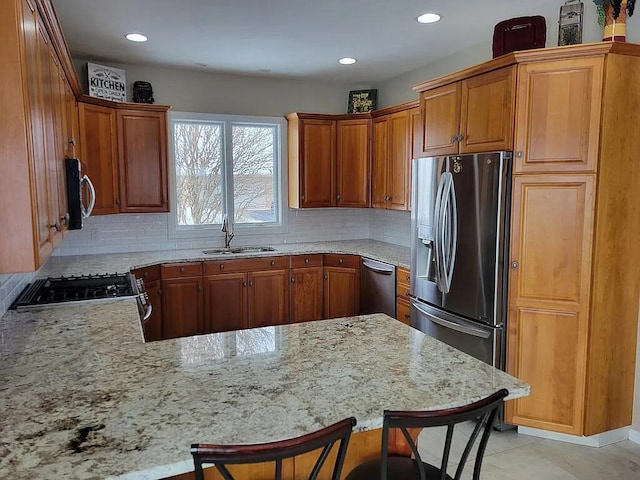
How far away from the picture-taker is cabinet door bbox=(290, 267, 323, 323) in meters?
4.65

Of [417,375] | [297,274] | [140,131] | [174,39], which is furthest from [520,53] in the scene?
[140,131]

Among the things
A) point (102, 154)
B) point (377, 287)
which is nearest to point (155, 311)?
point (102, 154)

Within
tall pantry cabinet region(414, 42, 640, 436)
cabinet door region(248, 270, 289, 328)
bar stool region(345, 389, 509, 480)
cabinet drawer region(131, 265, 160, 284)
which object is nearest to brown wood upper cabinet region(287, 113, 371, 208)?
cabinet door region(248, 270, 289, 328)

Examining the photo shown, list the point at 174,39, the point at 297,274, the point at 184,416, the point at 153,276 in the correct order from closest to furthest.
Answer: the point at 184,416 < the point at 174,39 < the point at 153,276 < the point at 297,274

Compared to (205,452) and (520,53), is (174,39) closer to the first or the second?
(520,53)

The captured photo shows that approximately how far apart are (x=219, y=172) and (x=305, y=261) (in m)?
1.32

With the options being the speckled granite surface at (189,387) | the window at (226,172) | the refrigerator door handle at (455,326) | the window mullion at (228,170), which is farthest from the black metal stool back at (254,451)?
the window mullion at (228,170)

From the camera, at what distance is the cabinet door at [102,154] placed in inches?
153

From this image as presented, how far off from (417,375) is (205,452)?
0.83 metres

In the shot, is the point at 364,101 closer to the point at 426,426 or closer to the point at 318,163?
the point at 318,163

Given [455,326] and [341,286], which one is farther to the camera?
[341,286]

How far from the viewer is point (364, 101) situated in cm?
506

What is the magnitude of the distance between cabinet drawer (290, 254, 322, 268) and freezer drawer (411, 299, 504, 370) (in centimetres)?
137

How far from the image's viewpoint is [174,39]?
3604 millimetres
